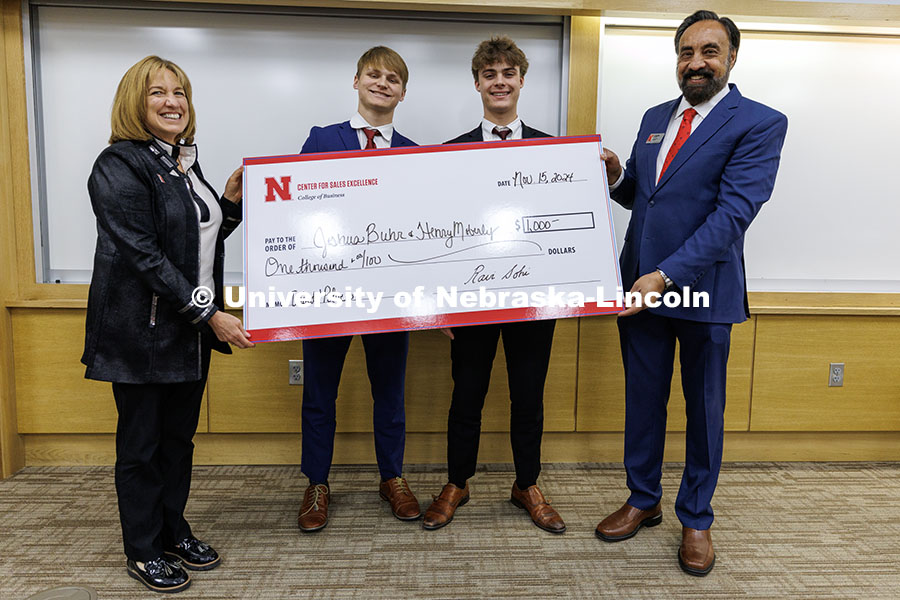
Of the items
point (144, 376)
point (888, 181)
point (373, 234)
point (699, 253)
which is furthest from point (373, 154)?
point (888, 181)

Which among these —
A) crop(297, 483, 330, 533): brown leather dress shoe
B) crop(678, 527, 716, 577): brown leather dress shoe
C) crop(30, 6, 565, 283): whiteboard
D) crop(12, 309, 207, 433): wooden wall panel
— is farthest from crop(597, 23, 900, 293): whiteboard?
crop(12, 309, 207, 433): wooden wall panel

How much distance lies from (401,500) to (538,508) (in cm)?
49

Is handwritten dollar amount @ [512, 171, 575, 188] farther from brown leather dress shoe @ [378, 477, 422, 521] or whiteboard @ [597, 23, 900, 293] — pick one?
brown leather dress shoe @ [378, 477, 422, 521]

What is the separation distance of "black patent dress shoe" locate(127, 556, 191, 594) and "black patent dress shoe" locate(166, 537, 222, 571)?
7cm

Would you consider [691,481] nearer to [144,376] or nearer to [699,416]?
[699,416]

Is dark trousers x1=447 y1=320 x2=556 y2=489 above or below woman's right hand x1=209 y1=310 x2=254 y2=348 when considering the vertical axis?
below

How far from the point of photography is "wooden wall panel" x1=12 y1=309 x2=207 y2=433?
2.48 metres

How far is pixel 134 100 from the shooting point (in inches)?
61.7

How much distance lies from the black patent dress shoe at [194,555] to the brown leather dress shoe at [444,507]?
0.69m

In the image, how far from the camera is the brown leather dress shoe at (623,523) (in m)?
2.02

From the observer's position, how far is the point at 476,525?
2.11 metres

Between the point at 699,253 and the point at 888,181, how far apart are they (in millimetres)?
1684

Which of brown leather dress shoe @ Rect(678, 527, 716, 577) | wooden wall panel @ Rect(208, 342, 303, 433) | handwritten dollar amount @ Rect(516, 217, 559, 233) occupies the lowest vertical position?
brown leather dress shoe @ Rect(678, 527, 716, 577)

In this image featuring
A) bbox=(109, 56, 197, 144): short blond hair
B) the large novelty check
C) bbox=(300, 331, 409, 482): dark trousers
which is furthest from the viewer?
bbox=(300, 331, 409, 482): dark trousers
